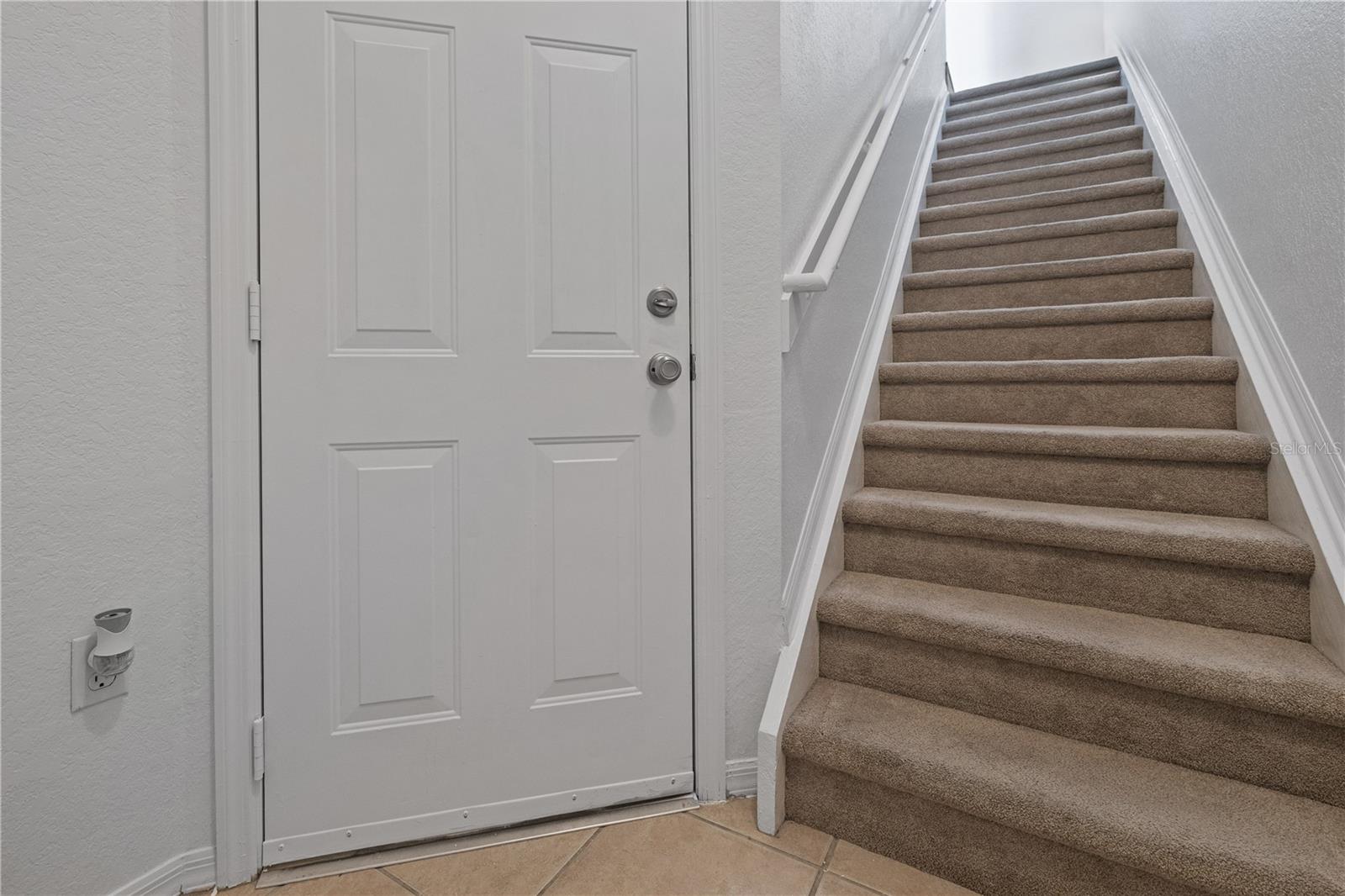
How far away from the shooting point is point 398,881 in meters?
1.10

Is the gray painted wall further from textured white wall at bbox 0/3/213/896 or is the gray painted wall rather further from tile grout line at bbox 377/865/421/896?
textured white wall at bbox 0/3/213/896

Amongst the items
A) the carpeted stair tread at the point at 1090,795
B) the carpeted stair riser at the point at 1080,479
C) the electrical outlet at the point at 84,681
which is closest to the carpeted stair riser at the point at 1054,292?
the carpeted stair riser at the point at 1080,479

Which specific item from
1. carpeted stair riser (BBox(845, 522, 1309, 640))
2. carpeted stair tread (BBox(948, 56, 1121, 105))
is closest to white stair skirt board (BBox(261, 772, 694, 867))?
carpeted stair riser (BBox(845, 522, 1309, 640))

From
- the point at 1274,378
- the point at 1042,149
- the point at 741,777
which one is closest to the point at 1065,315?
the point at 1274,378

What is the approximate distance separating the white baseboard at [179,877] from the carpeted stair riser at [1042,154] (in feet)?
11.8

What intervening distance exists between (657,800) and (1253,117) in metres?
2.21

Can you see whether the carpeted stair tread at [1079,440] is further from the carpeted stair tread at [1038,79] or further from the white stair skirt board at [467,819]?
the carpeted stair tread at [1038,79]

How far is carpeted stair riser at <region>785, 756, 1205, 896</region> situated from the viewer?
38.3 inches

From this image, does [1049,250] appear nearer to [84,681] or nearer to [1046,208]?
[1046,208]

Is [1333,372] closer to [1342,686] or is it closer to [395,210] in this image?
[1342,686]

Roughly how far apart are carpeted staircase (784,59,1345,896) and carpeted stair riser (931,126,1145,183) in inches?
35.1

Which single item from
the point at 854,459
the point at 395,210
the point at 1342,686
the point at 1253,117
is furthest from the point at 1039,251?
the point at 395,210

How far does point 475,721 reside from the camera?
3.95ft

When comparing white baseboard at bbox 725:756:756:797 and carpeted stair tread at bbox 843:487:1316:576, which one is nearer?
carpeted stair tread at bbox 843:487:1316:576
